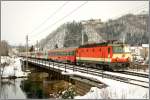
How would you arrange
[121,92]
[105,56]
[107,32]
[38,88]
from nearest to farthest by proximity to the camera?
[121,92] → [105,56] → [38,88] → [107,32]

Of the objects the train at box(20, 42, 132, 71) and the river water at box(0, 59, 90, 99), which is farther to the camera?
the train at box(20, 42, 132, 71)

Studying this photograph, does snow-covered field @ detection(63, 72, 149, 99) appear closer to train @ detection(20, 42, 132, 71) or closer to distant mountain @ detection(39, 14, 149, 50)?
train @ detection(20, 42, 132, 71)

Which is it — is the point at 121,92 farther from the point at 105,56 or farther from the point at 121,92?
the point at 105,56

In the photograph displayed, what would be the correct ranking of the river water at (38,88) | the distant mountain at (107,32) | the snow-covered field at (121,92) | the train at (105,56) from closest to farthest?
1. the snow-covered field at (121,92)
2. the river water at (38,88)
3. the train at (105,56)
4. the distant mountain at (107,32)

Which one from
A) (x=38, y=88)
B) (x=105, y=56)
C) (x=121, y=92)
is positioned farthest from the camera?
(x=38, y=88)

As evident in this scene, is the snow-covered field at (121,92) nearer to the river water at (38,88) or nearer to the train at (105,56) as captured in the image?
the river water at (38,88)

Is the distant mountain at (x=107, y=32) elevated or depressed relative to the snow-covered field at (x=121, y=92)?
elevated

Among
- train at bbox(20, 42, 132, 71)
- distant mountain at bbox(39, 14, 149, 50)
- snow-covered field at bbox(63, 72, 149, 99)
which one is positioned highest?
distant mountain at bbox(39, 14, 149, 50)

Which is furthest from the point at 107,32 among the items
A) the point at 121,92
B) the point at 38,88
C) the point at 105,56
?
the point at 121,92

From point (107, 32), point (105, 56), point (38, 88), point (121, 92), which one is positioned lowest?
point (38, 88)

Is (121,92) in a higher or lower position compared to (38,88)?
higher

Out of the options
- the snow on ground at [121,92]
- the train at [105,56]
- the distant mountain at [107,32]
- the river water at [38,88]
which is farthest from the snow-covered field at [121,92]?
the distant mountain at [107,32]

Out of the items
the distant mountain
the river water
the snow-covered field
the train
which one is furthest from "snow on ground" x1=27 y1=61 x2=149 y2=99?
the distant mountain

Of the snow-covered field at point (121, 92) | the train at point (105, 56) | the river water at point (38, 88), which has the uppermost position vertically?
the train at point (105, 56)
